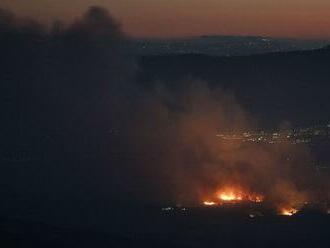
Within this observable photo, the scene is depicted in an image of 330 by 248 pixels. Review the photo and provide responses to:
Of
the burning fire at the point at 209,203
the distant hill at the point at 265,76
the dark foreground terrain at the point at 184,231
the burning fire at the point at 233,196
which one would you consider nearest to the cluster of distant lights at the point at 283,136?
the distant hill at the point at 265,76

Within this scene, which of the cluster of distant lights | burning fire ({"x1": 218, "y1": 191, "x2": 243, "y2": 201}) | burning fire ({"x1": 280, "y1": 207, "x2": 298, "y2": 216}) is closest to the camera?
burning fire ({"x1": 280, "y1": 207, "x2": 298, "y2": 216})

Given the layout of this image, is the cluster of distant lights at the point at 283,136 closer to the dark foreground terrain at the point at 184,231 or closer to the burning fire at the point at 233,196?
the burning fire at the point at 233,196

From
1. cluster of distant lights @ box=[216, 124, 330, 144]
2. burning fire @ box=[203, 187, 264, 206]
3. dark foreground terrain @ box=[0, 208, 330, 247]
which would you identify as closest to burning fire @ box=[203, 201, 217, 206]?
burning fire @ box=[203, 187, 264, 206]

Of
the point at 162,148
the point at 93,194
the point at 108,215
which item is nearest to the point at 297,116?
the point at 162,148

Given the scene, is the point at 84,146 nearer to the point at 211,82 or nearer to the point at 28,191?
the point at 28,191

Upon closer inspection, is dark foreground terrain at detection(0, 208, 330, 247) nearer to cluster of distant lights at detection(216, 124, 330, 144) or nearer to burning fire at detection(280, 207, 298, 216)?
burning fire at detection(280, 207, 298, 216)
